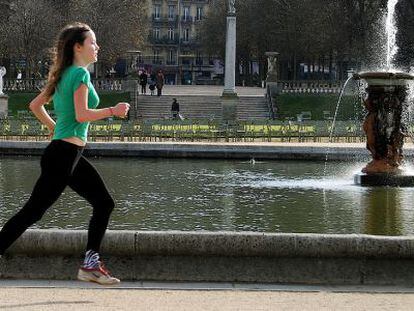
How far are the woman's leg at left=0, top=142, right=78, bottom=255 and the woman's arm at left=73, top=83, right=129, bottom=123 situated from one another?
28cm

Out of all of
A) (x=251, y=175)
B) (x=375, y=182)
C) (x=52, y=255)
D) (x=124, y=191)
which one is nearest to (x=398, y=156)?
(x=375, y=182)

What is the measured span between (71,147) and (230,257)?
1.70m

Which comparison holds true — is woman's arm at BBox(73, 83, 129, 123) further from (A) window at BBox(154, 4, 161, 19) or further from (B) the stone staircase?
(A) window at BBox(154, 4, 161, 19)

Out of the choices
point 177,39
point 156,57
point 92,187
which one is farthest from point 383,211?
point 177,39

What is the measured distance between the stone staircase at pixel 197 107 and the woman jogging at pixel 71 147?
44685mm

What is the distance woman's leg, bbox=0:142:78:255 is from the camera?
7.34 m

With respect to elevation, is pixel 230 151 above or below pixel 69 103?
below

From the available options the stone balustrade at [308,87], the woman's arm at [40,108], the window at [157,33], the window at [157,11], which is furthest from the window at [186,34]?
the woman's arm at [40,108]

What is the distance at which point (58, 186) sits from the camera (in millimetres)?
7379

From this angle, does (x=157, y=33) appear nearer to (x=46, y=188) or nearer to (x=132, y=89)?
(x=132, y=89)

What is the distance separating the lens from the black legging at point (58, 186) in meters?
7.34

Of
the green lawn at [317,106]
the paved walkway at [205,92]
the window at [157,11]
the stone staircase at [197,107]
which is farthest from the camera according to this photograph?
the window at [157,11]

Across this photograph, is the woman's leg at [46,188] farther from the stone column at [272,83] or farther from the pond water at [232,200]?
the stone column at [272,83]

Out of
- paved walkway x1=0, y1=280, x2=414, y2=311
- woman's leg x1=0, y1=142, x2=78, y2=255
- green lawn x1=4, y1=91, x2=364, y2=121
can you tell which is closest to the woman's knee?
woman's leg x1=0, y1=142, x2=78, y2=255
